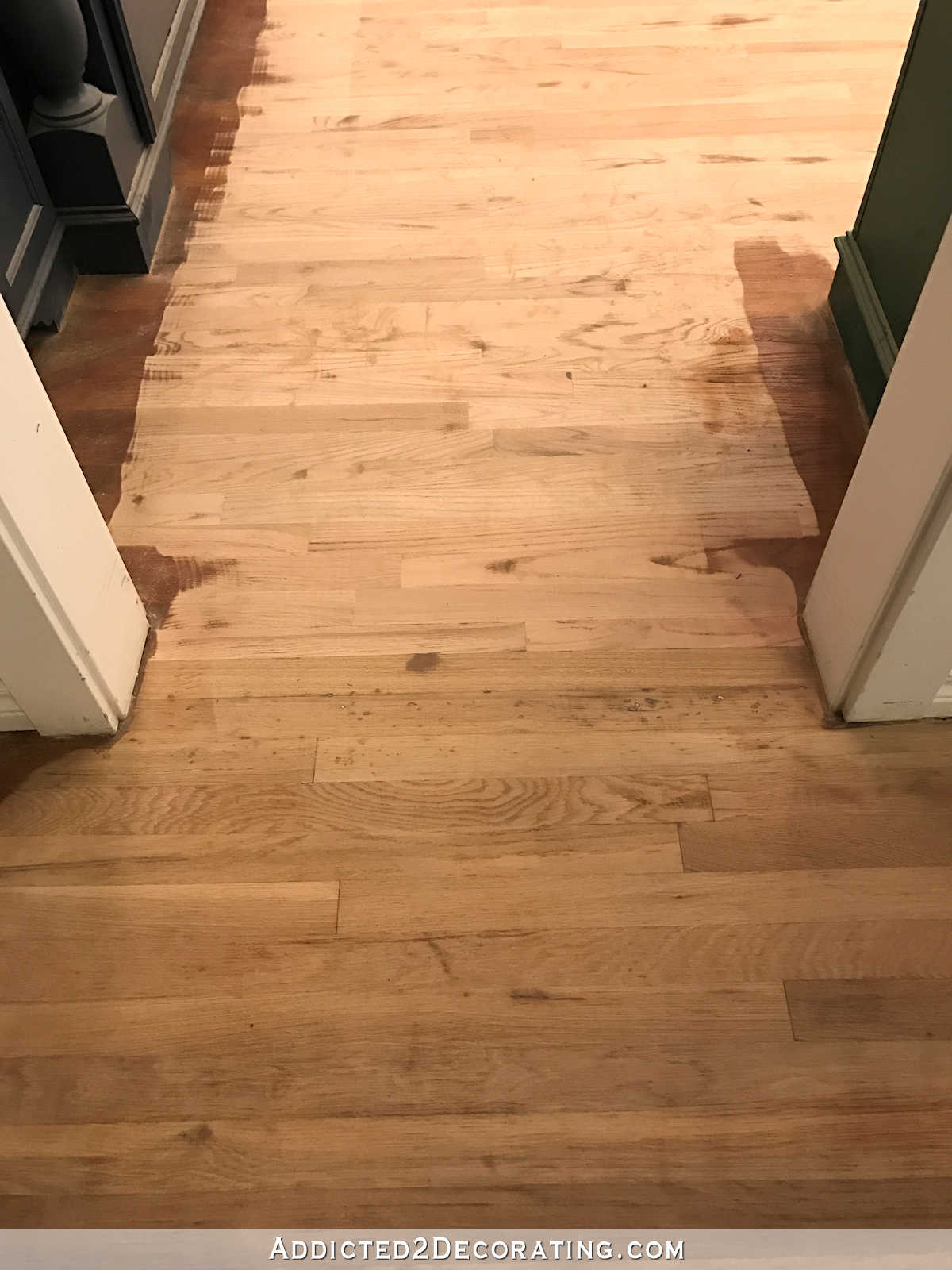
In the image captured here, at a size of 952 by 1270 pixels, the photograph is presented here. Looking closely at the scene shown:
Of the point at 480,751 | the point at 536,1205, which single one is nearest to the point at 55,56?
the point at 480,751

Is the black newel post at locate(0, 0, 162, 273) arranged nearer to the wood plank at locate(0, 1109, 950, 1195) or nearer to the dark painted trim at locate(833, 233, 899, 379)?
the dark painted trim at locate(833, 233, 899, 379)

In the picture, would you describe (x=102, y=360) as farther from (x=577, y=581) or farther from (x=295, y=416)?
(x=577, y=581)

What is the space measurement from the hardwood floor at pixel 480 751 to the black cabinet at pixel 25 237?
0.25ft

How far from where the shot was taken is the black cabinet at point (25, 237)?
1.78 meters

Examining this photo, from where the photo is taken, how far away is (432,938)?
1.27m

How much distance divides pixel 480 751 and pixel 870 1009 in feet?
2.01

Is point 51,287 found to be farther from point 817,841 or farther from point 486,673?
point 817,841

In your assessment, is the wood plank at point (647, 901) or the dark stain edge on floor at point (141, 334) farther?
the dark stain edge on floor at point (141, 334)

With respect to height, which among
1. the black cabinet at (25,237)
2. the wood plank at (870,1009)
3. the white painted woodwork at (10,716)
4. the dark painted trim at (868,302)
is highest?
the black cabinet at (25,237)

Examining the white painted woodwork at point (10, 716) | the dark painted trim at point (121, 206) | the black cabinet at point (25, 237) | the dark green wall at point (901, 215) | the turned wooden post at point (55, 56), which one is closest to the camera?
the white painted woodwork at point (10, 716)

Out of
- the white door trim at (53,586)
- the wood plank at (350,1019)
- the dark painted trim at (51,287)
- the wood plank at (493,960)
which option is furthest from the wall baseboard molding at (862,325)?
the dark painted trim at (51,287)

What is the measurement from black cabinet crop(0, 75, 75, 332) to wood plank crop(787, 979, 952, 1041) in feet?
5.81

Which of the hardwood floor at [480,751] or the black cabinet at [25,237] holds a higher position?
the black cabinet at [25,237]

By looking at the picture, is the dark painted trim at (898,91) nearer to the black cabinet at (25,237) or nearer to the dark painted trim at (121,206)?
the dark painted trim at (121,206)
